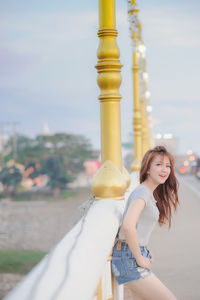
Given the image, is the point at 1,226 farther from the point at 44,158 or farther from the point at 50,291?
the point at 50,291

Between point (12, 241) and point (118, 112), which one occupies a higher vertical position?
point (118, 112)

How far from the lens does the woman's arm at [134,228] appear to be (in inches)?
129

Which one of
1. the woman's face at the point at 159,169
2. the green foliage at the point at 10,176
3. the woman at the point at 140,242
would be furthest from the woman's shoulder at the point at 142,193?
the green foliage at the point at 10,176

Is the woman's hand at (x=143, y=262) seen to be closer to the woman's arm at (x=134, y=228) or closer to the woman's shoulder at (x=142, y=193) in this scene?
the woman's arm at (x=134, y=228)

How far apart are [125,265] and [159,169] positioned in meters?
0.77

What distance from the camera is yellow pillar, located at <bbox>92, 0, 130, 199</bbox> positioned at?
4742 mm

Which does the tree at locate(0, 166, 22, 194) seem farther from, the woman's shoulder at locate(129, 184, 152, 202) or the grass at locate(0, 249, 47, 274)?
the woman's shoulder at locate(129, 184, 152, 202)

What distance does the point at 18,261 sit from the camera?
45.7m

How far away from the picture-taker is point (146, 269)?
3.46 meters

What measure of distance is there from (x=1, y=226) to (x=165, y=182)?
3021 inches

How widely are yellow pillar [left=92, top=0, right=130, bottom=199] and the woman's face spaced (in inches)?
37.5

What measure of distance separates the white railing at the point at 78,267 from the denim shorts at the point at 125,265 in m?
0.10

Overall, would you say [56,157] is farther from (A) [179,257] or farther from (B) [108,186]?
(B) [108,186]

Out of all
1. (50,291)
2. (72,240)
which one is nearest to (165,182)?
(72,240)
